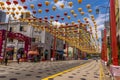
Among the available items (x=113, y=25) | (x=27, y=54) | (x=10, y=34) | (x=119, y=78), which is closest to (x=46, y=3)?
(x=113, y=25)

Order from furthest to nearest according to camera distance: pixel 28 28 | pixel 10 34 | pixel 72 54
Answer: pixel 72 54
pixel 28 28
pixel 10 34

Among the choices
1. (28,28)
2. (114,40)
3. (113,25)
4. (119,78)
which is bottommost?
(119,78)

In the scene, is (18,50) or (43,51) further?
(43,51)

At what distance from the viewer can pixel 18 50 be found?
50969 mm

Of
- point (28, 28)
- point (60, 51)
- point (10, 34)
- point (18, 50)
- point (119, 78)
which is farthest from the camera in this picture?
point (60, 51)

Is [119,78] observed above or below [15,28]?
below

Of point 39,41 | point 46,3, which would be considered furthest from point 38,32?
point 46,3

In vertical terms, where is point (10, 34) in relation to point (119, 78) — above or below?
above

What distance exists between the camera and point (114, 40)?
44.3ft

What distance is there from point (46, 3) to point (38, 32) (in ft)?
140

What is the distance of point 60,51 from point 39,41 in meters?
21.5

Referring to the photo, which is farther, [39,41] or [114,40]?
[39,41]

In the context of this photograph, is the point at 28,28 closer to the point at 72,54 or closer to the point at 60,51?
the point at 60,51

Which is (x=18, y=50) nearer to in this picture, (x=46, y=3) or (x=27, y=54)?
(x=27, y=54)
